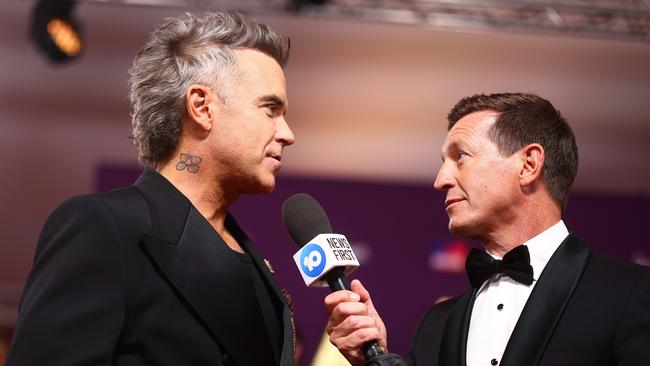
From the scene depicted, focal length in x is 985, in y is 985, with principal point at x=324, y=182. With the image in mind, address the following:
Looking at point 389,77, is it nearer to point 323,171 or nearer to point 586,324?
point 323,171

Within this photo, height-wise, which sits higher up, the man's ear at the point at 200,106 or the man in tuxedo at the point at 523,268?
the man's ear at the point at 200,106

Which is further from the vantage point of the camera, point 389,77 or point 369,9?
point 389,77

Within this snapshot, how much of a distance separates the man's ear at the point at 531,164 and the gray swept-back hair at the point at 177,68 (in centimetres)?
83

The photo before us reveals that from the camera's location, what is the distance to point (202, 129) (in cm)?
229

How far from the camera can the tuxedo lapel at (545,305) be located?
2453mm

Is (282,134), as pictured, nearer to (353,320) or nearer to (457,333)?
(353,320)

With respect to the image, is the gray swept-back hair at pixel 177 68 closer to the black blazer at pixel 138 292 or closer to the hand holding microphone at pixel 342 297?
the black blazer at pixel 138 292

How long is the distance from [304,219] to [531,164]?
796 millimetres

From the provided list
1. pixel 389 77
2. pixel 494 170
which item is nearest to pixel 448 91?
pixel 389 77

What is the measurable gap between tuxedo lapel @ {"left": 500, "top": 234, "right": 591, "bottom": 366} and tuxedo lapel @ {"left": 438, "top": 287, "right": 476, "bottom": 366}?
0.56 ft

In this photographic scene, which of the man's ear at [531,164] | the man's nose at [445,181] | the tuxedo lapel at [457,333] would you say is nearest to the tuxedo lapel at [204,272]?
the tuxedo lapel at [457,333]

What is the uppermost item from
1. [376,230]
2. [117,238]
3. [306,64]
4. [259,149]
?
[306,64]

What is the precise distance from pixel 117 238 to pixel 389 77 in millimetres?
5151

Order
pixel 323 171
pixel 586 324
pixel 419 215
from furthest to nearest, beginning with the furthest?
pixel 323 171 < pixel 419 215 < pixel 586 324
